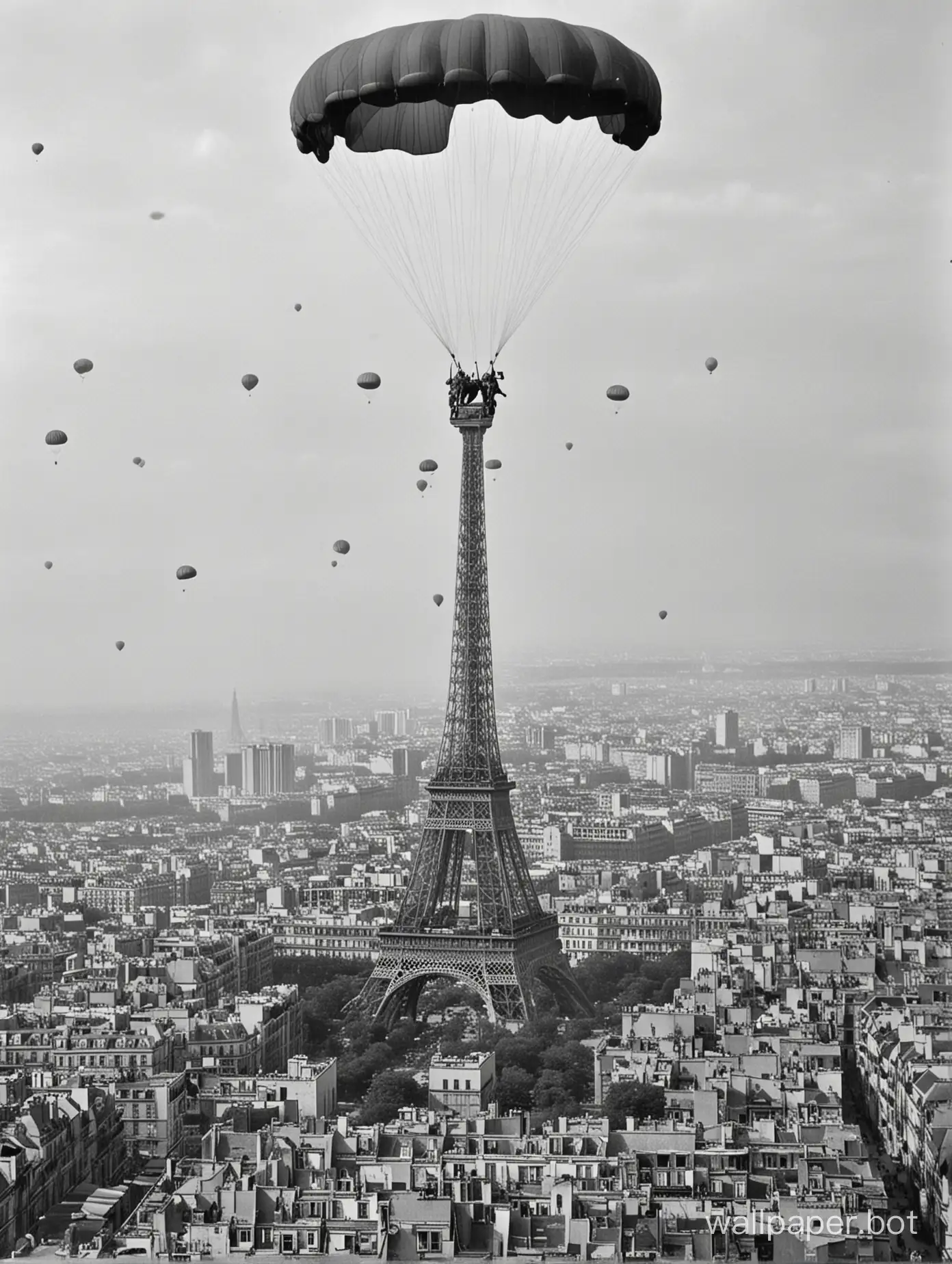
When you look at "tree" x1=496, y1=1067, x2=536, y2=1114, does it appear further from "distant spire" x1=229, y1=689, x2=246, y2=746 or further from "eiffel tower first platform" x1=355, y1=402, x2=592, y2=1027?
"distant spire" x1=229, y1=689, x2=246, y2=746

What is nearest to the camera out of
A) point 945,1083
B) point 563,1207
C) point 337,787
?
point 563,1207

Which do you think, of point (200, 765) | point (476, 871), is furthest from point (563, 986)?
point (200, 765)

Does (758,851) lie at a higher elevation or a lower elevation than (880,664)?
lower

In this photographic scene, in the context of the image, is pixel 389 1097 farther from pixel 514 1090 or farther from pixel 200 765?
pixel 200 765

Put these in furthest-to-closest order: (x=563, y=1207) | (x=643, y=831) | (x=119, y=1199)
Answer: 1. (x=643, y=831)
2. (x=119, y=1199)
3. (x=563, y=1207)

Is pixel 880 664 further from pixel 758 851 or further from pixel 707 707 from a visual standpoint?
pixel 758 851

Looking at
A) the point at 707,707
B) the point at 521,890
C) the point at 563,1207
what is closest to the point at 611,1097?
the point at 563,1207

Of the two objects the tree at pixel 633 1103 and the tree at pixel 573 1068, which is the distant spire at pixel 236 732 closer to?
the tree at pixel 573 1068
